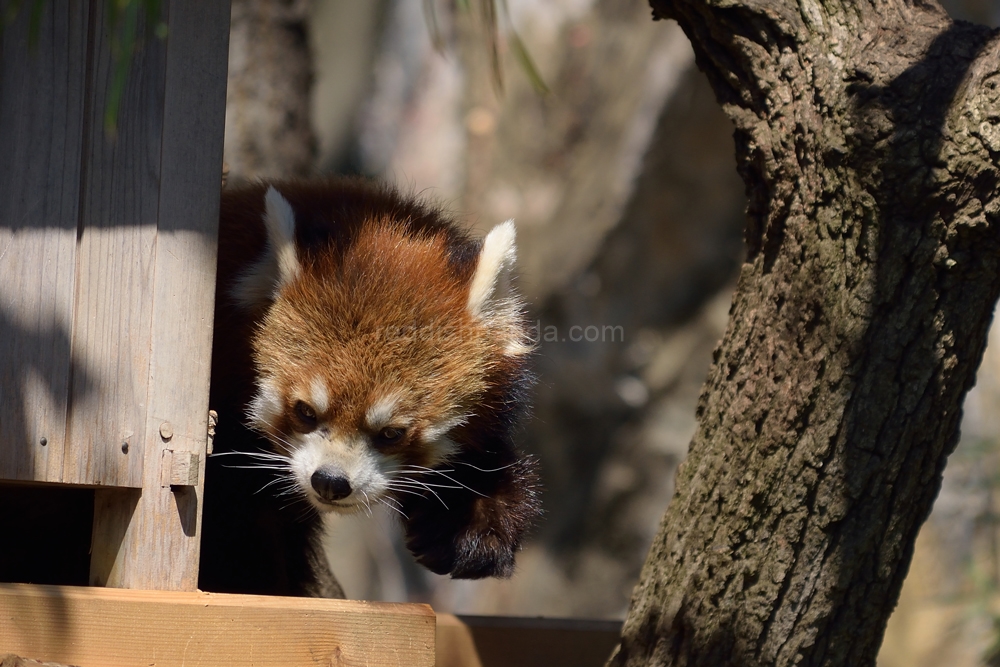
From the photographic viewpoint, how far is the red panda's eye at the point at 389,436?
3.13 metres

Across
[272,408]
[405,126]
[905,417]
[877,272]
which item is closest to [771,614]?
[905,417]

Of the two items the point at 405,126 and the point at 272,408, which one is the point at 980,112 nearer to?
the point at 272,408

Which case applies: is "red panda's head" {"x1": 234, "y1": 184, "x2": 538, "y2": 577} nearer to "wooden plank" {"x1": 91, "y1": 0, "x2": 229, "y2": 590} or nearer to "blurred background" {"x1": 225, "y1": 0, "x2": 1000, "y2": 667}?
"wooden plank" {"x1": 91, "y1": 0, "x2": 229, "y2": 590}

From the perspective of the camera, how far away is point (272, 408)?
3.15 m

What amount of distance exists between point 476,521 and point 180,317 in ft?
4.29

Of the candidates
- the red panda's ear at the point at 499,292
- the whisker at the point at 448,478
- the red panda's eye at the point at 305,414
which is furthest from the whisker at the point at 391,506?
the red panda's ear at the point at 499,292

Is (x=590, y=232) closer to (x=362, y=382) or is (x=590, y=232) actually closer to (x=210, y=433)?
(x=362, y=382)

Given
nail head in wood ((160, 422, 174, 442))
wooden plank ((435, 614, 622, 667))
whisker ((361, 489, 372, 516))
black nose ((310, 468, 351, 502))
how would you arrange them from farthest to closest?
wooden plank ((435, 614, 622, 667)), whisker ((361, 489, 372, 516)), black nose ((310, 468, 351, 502)), nail head in wood ((160, 422, 174, 442))

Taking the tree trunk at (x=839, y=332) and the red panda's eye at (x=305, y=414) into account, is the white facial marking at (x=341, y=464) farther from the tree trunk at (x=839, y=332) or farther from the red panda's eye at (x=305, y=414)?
the tree trunk at (x=839, y=332)

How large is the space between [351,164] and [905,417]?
9.34 meters

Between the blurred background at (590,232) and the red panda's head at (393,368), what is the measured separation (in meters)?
5.85

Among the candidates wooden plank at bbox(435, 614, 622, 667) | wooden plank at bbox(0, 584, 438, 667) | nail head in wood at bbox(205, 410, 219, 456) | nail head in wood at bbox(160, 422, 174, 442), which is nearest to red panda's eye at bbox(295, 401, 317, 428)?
nail head in wood at bbox(205, 410, 219, 456)

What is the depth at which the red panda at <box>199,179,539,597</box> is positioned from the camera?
3.09 metres

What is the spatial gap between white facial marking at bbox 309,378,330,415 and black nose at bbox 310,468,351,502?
19cm
